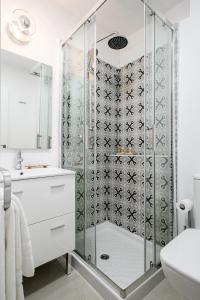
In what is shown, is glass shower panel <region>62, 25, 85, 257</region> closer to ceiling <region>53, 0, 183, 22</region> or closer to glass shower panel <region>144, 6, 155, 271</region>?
ceiling <region>53, 0, 183, 22</region>

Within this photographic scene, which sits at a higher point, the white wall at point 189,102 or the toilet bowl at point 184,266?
the white wall at point 189,102

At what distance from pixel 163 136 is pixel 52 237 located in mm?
1143

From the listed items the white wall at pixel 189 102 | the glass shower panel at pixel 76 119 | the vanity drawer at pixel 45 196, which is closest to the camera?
the vanity drawer at pixel 45 196

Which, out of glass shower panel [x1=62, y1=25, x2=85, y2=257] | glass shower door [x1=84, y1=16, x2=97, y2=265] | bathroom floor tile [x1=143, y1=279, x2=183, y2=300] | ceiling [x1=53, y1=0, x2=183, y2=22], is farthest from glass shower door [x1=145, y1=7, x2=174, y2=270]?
glass shower panel [x1=62, y1=25, x2=85, y2=257]

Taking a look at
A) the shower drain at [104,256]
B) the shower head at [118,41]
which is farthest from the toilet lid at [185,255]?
the shower head at [118,41]

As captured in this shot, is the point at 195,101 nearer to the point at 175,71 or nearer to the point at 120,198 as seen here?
the point at 175,71

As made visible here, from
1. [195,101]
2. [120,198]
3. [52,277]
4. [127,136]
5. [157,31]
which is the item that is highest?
[157,31]

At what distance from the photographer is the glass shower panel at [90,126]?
4.91ft

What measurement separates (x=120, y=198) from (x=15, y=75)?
5.50 ft

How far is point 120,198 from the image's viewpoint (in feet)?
7.29

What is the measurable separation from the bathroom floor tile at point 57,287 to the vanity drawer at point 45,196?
0.51 metres

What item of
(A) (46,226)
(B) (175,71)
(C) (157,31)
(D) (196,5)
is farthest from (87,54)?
(A) (46,226)

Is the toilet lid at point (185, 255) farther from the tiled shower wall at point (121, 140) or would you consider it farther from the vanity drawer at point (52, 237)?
the tiled shower wall at point (121, 140)

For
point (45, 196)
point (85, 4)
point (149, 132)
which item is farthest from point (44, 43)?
point (45, 196)
